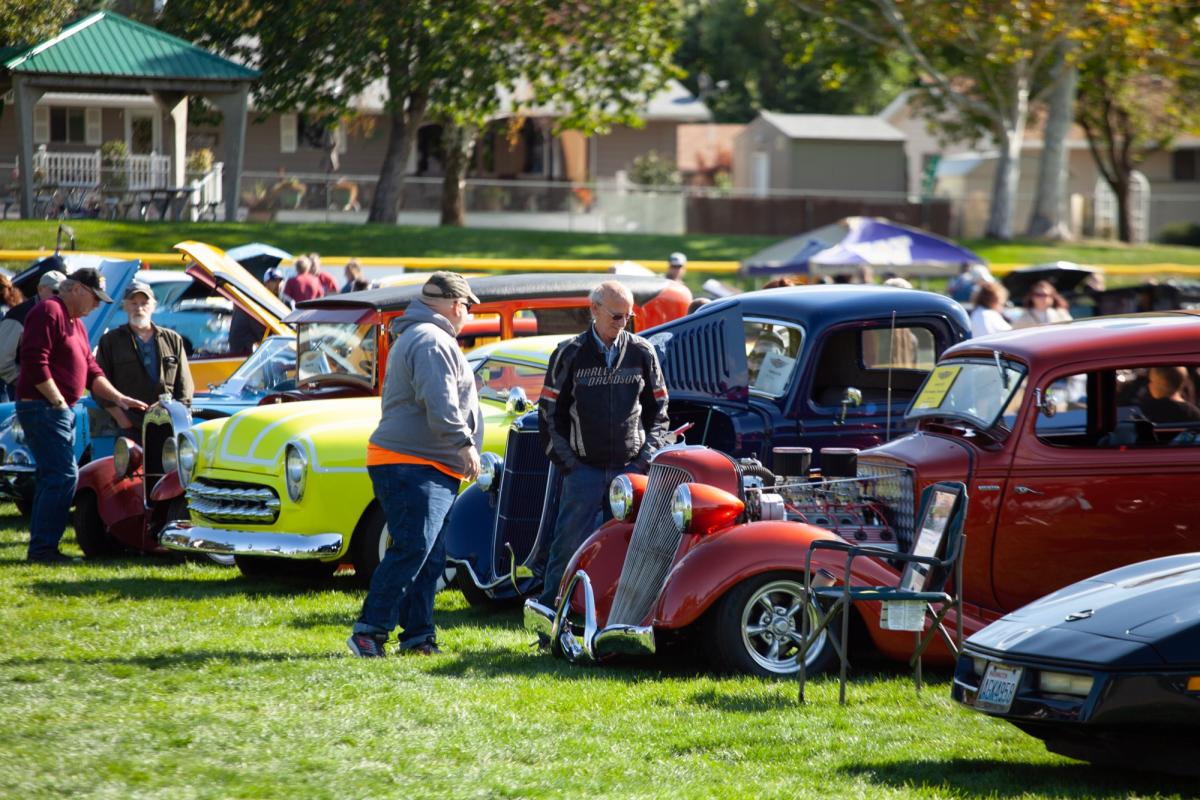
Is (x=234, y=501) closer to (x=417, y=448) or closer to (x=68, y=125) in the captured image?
(x=417, y=448)

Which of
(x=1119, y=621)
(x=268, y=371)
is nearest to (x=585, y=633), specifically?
(x=1119, y=621)

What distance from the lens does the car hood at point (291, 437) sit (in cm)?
1019

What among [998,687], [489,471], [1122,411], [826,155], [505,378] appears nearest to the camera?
[998,687]

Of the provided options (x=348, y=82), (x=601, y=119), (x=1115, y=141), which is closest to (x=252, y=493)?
(x=348, y=82)

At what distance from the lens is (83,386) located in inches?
445

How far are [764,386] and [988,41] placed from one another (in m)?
27.5

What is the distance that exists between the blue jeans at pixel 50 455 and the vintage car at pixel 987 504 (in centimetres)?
452

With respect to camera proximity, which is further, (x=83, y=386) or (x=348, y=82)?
(x=348, y=82)

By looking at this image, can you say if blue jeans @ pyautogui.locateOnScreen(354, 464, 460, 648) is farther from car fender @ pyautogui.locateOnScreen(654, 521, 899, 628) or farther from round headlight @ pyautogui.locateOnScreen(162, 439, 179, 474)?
round headlight @ pyautogui.locateOnScreen(162, 439, 179, 474)

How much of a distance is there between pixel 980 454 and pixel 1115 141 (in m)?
44.5

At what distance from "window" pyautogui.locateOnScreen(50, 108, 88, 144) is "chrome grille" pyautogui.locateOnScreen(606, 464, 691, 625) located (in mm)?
33143

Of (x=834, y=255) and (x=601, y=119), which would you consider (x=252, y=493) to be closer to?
(x=834, y=255)

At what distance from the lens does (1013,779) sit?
5.91m

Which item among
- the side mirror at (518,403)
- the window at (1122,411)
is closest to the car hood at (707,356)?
the side mirror at (518,403)
